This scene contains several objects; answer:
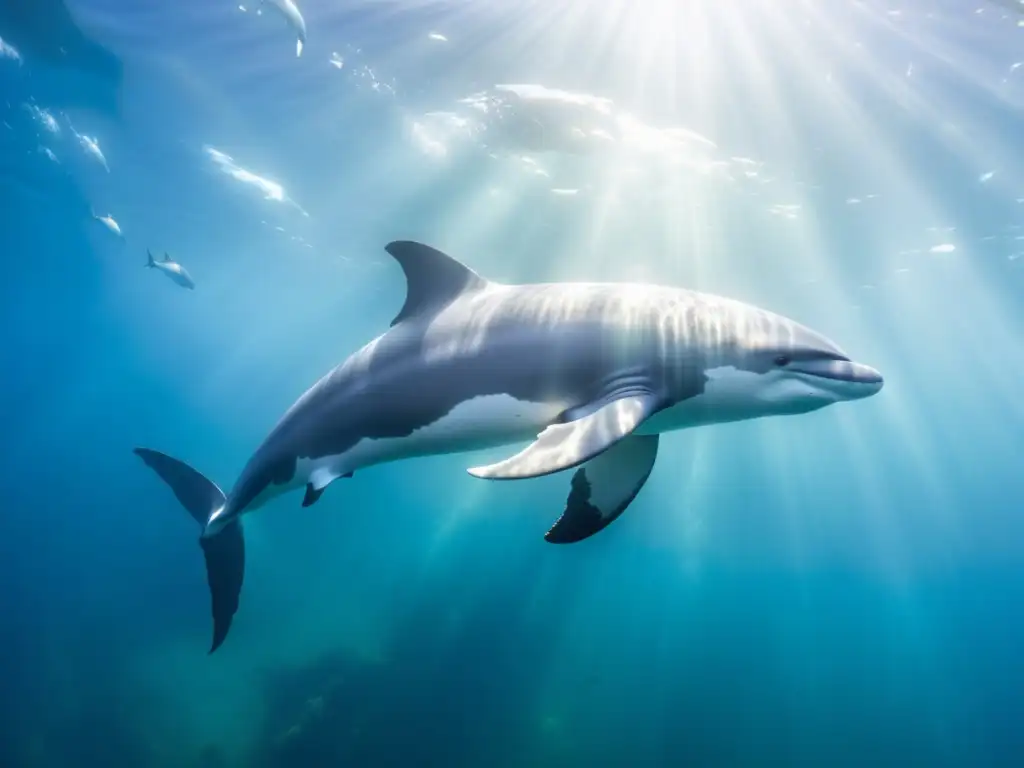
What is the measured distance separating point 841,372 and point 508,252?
24.4 m

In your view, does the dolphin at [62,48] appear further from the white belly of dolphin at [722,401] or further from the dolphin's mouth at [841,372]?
the dolphin's mouth at [841,372]

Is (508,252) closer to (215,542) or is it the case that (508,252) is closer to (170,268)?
(170,268)

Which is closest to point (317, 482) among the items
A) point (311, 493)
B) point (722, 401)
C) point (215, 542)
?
point (311, 493)

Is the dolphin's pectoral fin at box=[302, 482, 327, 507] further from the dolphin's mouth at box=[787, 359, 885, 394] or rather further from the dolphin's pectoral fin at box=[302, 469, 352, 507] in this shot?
the dolphin's mouth at box=[787, 359, 885, 394]

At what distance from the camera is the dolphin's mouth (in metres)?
3.41

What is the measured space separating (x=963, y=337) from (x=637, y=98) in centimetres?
2790

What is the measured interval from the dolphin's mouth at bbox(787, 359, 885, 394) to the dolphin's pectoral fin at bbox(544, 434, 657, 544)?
3.72 ft

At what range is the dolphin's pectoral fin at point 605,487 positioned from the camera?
376 cm

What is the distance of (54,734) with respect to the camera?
13.7 metres

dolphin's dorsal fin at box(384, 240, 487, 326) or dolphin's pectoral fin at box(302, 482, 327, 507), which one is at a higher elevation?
dolphin's dorsal fin at box(384, 240, 487, 326)

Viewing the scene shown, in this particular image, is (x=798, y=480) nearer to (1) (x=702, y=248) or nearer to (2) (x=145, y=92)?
(1) (x=702, y=248)

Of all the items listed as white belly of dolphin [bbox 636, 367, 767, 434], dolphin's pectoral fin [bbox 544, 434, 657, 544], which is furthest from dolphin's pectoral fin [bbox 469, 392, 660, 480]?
dolphin's pectoral fin [bbox 544, 434, 657, 544]

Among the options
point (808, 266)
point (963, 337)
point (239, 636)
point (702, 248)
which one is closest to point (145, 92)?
point (239, 636)

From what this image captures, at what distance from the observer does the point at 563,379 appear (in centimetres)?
360
